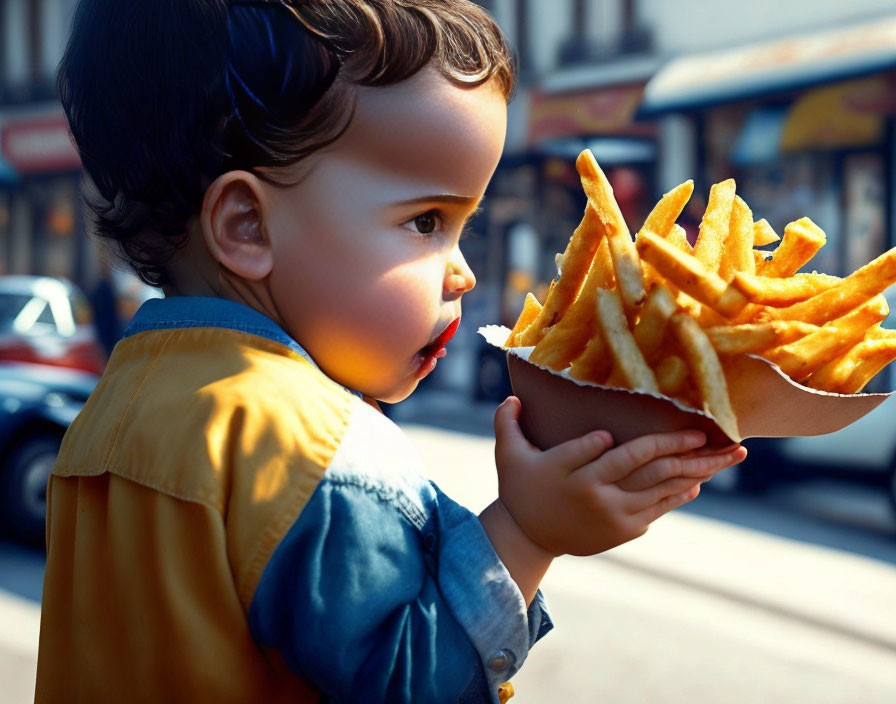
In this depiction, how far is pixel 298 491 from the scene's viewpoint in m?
1.28

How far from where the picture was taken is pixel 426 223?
1482mm

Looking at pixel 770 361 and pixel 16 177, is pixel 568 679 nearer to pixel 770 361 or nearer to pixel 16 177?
pixel 770 361

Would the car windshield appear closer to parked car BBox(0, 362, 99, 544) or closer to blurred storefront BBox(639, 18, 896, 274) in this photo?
parked car BBox(0, 362, 99, 544)

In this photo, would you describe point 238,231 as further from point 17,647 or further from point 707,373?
point 17,647

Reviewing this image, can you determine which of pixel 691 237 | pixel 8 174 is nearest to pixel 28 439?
pixel 691 237

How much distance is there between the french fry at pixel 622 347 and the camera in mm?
1359

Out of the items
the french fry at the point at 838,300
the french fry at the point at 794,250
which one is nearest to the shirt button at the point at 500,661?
the french fry at the point at 838,300

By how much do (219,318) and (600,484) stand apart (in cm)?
57

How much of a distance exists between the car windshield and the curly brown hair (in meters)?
7.03

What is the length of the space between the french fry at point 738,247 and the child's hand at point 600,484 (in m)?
0.29

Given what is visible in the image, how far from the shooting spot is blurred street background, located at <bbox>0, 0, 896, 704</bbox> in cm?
456

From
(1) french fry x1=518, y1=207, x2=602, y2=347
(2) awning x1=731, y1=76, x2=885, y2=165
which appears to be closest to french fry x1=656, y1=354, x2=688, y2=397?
(1) french fry x1=518, y1=207, x2=602, y2=347

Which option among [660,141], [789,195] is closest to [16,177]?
[660,141]

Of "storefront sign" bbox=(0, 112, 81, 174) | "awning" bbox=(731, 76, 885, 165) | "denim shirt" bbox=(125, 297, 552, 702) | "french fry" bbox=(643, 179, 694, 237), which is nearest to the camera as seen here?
"denim shirt" bbox=(125, 297, 552, 702)
